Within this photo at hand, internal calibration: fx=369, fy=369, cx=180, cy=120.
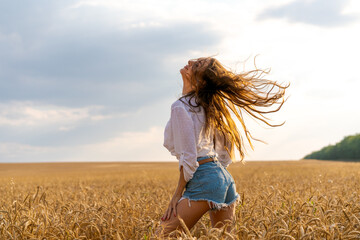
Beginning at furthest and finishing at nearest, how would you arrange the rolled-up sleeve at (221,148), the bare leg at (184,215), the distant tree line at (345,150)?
the distant tree line at (345,150) < the rolled-up sleeve at (221,148) < the bare leg at (184,215)

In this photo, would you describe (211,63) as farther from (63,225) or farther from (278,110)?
(63,225)

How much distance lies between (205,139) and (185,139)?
0.30 meters

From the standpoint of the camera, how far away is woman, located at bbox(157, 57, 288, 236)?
10.4 ft

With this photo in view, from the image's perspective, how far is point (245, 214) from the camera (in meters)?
4.35

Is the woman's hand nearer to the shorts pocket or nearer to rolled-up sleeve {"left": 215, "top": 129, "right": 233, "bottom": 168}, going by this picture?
the shorts pocket

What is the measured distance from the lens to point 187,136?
319 centimetres

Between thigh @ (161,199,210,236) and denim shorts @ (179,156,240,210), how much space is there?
50 mm

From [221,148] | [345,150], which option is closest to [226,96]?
[221,148]

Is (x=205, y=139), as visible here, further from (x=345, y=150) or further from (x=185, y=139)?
(x=345, y=150)

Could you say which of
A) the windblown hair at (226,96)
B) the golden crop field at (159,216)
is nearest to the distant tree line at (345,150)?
the golden crop field at (159,216)

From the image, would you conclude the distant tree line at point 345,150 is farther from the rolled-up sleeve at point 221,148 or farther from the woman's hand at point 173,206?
the woman's hand at point 173,206

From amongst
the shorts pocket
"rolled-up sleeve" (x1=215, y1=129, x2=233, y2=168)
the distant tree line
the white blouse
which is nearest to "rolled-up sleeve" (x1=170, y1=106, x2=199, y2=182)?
the white blouse

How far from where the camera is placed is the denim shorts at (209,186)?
3.17 m

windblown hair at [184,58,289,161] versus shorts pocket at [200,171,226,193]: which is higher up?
windblown hair at [184,58,289,161]
